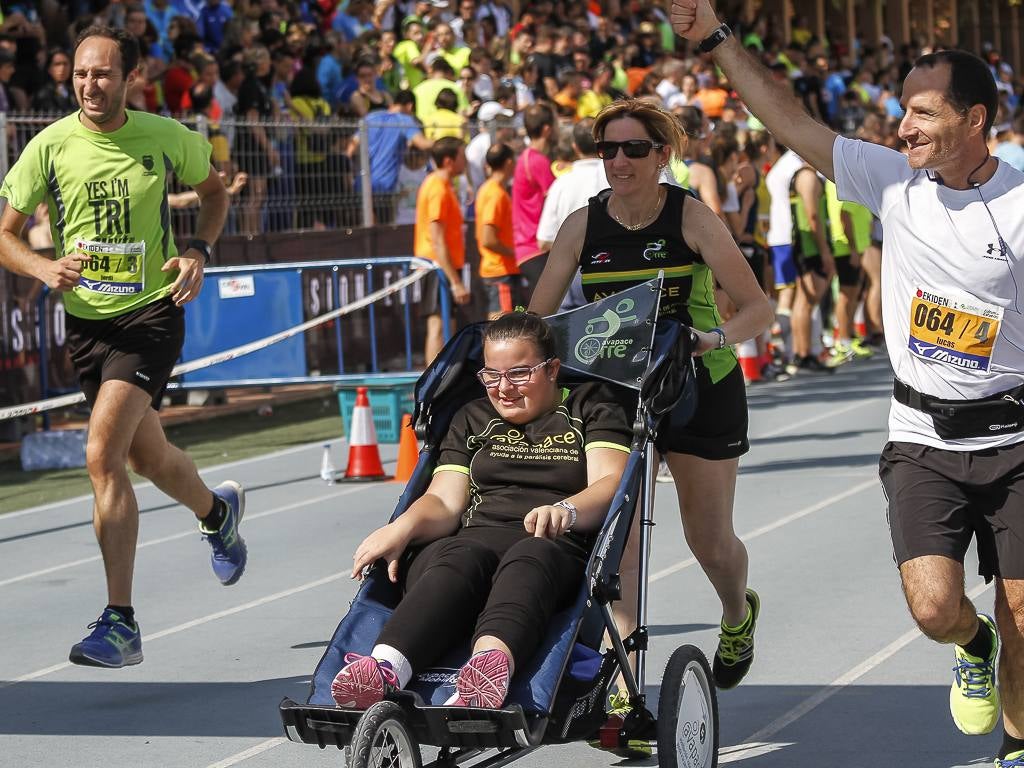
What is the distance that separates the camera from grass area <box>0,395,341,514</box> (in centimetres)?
1146

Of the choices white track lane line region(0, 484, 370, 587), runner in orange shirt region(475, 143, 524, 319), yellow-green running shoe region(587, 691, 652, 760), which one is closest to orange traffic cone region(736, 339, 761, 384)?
runner in orange shirt region(475, 143, 524, 319)

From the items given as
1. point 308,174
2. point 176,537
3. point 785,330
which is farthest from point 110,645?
point 785,330

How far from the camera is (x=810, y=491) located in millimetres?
10539

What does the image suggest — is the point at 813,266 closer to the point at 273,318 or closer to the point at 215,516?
the point at 273,318

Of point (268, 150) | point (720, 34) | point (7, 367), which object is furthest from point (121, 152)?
point (268, 150)

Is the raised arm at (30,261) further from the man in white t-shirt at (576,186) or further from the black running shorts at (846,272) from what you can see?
the black running shorts at (846,272)

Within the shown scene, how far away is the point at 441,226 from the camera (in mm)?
13414

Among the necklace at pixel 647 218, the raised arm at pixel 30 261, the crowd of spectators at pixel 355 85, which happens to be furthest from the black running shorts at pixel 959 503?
the crowd of spectators at pixel 355 85

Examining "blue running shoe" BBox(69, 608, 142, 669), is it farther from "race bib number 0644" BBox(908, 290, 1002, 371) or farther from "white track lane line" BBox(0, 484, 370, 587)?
"race bib number 0644" BBox(908, 290, 1002, 371)

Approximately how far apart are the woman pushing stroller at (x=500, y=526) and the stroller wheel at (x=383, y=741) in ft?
0.31

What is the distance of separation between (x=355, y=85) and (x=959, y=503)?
15.0 m

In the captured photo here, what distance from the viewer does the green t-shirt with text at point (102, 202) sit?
6766mm

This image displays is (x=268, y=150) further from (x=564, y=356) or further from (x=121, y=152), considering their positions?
(x=564, y=356)

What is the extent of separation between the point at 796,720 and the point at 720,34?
2.19 meters
